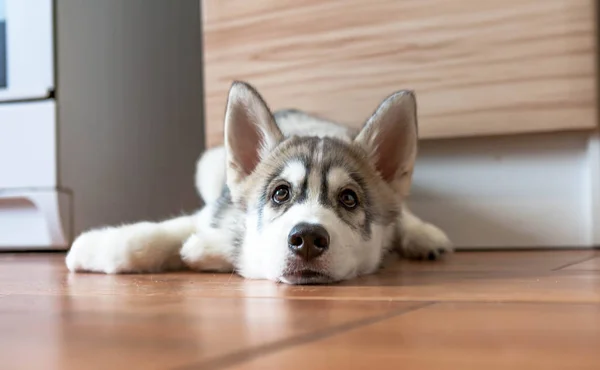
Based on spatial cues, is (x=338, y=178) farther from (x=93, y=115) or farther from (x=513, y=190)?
(x=93, y=115)

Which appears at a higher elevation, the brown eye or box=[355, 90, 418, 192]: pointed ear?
box=[355, 90, 418, 192]: pointed ear

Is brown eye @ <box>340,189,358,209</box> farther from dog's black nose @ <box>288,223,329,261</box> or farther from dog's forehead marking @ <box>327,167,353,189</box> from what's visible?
dog's black nose @ <box>288,223,329,261</box>

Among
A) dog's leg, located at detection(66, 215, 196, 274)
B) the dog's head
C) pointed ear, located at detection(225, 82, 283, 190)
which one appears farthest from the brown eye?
dog's leg, located at detection(66, 215, 196, 274)

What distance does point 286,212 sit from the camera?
1.29 meters

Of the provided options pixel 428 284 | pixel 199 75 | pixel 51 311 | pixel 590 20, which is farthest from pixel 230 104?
pixel 199 75

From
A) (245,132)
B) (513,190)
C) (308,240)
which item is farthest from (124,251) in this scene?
(513,190)

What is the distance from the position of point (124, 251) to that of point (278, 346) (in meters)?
0.92

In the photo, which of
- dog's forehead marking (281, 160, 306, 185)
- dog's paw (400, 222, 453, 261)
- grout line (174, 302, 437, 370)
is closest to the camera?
grout line (174, 302, 437, 370)

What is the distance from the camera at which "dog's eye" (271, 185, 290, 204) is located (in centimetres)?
133

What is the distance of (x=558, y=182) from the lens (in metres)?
1.98

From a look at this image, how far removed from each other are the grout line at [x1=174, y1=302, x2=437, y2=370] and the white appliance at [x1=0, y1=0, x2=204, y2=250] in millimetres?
1703

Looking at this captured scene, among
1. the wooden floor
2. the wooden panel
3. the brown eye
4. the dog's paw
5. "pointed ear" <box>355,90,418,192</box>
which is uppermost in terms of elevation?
the wooden panel

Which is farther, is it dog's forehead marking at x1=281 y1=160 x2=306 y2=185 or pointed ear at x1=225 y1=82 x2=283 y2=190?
pointed ear at x1=225 y1=82 x2=283 y2=190

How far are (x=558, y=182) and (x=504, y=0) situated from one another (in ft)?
1.79
